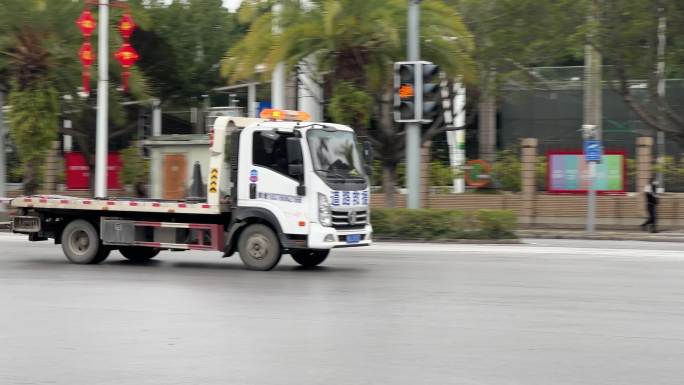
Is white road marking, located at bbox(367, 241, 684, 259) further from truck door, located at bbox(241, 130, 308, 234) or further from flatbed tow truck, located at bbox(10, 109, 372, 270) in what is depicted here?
truck door, located at bbox(241, 130, 308, 234)

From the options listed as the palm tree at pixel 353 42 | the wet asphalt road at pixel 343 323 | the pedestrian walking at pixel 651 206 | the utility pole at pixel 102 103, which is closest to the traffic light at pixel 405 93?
the palm tree at pixel 353 42

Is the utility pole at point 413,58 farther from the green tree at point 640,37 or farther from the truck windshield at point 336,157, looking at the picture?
the truck windshield at point 336,157

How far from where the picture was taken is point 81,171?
116ft

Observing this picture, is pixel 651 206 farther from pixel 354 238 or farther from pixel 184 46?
pixel 184 46

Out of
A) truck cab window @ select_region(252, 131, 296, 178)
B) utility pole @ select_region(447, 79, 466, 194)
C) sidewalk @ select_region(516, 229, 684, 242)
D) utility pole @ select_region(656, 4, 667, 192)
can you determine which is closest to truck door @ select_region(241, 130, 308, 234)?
truck cab window @ select_region(252, 131, 296, 178)

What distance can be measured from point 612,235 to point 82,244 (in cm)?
1658

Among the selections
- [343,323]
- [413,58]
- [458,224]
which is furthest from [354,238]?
[413,58]

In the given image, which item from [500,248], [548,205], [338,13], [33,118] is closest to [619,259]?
[500,248]

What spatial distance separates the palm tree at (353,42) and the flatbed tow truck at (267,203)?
11.1 metres

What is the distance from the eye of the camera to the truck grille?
15.3 metres

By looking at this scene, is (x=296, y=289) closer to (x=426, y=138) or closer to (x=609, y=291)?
(x=609, y=291)

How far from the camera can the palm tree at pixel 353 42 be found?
1059 inches

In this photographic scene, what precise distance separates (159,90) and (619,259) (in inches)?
1138

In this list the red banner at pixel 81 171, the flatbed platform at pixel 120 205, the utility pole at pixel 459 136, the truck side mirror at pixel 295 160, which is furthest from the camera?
the red banner at pixel 81 171
